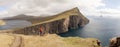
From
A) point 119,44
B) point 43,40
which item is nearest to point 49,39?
point 43,40

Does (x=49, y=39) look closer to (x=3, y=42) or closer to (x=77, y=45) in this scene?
(x=77, y=45)

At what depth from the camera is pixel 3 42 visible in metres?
89.7

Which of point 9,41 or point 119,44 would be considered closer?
point 9,41

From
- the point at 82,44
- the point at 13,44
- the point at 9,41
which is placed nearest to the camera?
the point at 13,44

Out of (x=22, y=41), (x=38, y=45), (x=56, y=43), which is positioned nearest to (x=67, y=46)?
(x=56, y=43)

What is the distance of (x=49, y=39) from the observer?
95250mm

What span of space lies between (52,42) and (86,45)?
15536 millimetres

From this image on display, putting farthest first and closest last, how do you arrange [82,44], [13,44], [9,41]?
[82,44] → [9,41] → [13,44]

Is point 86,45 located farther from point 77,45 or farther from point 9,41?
point 9,41

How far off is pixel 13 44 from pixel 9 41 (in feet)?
20.3

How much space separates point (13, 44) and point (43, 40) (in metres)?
12.2

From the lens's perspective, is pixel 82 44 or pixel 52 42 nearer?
pixel 52 42

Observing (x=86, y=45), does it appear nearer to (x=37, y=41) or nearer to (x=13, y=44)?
(x=37, y=41)

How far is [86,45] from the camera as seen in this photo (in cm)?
9719
